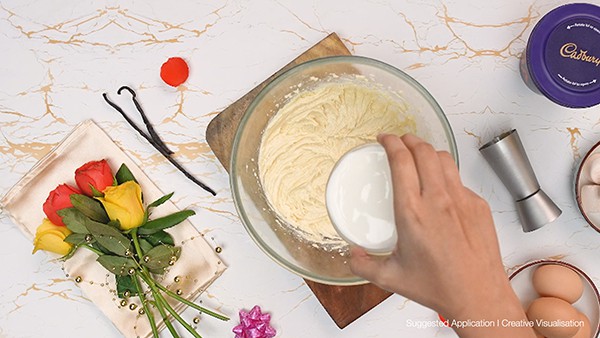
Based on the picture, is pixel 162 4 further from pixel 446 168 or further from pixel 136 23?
pixel 446 168

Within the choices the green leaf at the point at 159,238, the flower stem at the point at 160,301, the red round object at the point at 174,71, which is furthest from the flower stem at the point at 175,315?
the red round object at the point at 174,71

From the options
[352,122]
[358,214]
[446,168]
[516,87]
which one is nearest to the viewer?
[446,168]

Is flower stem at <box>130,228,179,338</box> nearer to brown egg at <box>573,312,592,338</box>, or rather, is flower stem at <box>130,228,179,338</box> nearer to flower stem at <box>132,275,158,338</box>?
flower stem at <box>132,275,158,338</box>

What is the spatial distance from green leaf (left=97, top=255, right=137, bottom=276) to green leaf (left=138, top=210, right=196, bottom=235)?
0.07 meters

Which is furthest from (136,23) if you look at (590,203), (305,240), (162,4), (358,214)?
(590,203)

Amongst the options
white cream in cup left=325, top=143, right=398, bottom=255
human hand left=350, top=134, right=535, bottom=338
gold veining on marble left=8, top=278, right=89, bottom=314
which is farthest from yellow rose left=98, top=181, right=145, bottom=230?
human hand left=350, top=134, right=535, bottom=338

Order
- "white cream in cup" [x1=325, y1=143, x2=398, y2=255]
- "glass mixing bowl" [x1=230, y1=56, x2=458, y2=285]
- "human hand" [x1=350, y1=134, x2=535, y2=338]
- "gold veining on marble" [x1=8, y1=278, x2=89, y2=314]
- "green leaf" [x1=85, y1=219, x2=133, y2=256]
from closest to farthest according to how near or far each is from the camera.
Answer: "human hand" [x1=350, y1=134, x2=535, y2=338]
"white cream in cup" [x1=325, y1=143, x2=398, y2=255]
"glass mixing bowl" [x1=230, y1=56, x2=458, y2=285]
"green leaf" [x1=85, y1=219, x2=133, y2=256]
"gold veining on marble" [x1=8, y1=278, x2=89, y2=314]

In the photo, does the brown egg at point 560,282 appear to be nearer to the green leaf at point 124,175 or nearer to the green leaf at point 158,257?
the green leaf at point 158,257

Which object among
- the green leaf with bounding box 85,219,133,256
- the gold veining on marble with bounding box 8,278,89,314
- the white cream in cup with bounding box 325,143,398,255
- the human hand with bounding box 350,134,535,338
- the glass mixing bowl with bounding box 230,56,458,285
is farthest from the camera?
the gold veining on marble with bounding box 8,278,89,314

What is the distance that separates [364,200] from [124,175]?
22.7 inches

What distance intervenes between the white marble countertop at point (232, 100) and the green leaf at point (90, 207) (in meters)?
0.13

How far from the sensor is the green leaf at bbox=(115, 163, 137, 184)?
123cm

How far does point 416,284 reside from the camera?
2.47 feet

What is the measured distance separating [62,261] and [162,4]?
582mm
